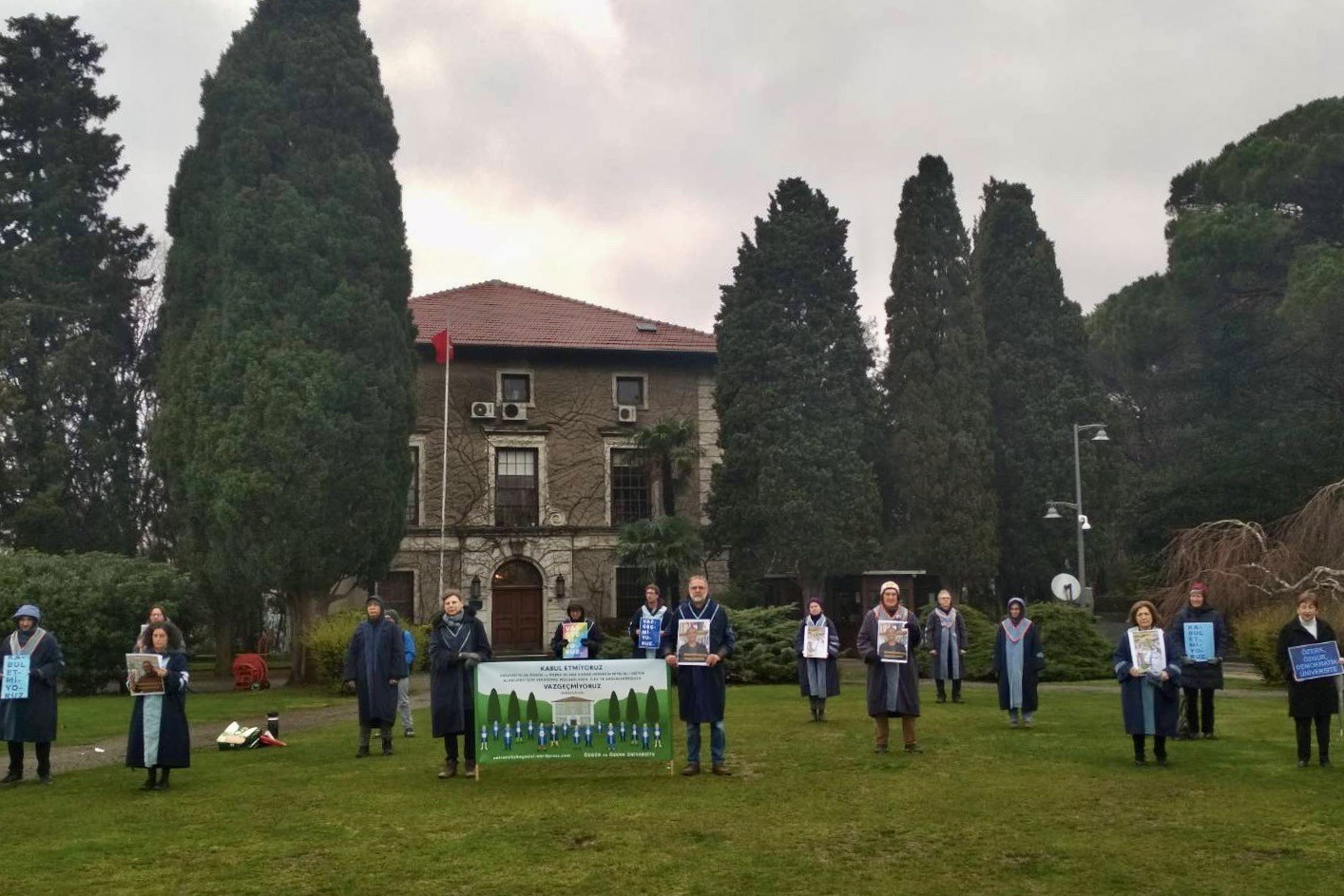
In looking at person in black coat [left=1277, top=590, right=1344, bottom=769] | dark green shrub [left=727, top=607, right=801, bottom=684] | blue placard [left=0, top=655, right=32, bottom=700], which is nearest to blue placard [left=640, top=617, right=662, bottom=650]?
blue placard [left=0, top=655, right=32, bottom=700]

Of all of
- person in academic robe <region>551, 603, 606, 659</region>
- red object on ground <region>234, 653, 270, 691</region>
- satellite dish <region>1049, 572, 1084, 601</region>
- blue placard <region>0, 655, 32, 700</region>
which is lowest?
red object on ground <region>234, 653, 270, 691</region>

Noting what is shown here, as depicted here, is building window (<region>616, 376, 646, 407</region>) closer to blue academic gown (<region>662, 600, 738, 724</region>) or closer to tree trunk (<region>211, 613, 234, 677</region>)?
tree trunk (<region>211, 613, 234, 677</region>)

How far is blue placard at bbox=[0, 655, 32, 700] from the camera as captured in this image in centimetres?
1293

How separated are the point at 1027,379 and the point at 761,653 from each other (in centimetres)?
1826

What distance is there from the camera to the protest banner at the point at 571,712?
1254 centimetres

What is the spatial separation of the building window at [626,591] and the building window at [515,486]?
3393mm

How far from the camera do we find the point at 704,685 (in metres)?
12.4

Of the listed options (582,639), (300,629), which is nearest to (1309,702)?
(582,639)

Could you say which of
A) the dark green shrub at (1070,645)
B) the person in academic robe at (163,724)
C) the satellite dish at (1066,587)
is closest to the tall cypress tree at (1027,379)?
the satellite dish at (1066,587)

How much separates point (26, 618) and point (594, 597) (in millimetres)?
30662

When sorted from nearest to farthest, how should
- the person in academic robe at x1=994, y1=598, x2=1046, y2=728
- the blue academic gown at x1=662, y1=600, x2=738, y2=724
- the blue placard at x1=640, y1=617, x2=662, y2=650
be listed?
the blue academic gown at x1=662, y1=600, x2=738, y2=724 < the person in academic robe at x1=994, y1=598, x2=1046, y2=728 < the blue placard at x1=640, y1=617, x2=662, y2=650

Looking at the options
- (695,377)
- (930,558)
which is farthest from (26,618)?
(695,377)

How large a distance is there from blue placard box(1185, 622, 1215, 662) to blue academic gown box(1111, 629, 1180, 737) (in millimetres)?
2100

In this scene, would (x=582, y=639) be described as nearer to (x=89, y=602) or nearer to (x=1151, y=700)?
(x=1151, y=700)
